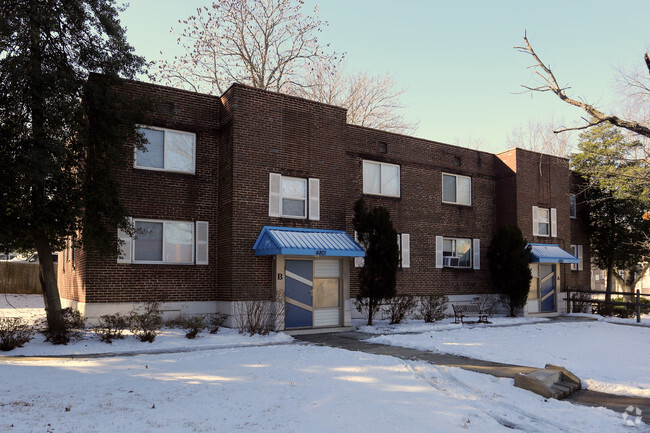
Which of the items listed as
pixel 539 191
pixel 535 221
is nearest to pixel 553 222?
pixel 535 221

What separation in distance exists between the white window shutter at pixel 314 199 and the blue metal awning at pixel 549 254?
10452 mm

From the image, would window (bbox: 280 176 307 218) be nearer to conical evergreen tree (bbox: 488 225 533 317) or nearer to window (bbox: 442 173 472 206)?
window (bbox: 442 173 472 206)

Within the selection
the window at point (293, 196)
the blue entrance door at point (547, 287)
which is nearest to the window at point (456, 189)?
the blue entrance door at point (547, 287)

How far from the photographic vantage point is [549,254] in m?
22.5

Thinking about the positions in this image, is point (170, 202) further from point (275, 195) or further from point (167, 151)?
point (275, 195)

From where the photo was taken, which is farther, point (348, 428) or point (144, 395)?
point (144, 395)

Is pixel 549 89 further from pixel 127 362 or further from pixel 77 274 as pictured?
pixel 77 274

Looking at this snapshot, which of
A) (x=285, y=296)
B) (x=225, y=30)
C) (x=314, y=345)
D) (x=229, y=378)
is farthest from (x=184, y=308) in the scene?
(x=225, y=30)

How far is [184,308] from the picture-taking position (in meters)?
14.9

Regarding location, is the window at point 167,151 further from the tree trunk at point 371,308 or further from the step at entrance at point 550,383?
the step at entrance at point 550,383

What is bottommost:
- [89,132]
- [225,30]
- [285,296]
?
[285,296]

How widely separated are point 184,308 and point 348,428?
396 inches

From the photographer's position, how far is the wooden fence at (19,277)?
2859cm

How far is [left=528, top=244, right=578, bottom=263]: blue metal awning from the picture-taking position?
71.5 ft
